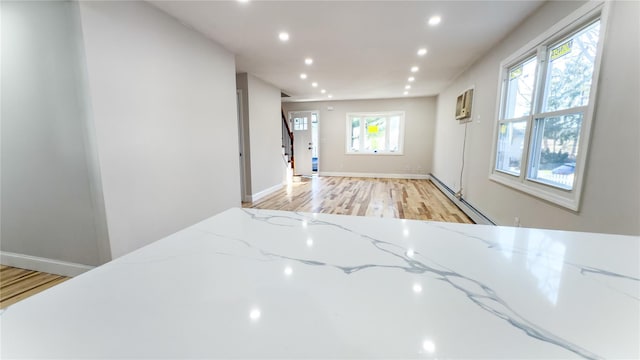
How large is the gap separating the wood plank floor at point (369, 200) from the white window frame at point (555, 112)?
127 centimetres

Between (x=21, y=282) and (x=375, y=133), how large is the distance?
736 cm

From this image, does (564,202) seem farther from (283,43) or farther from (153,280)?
(283,43)

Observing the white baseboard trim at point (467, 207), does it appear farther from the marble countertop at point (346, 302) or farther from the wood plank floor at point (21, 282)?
the wood plank floor at point (21, 282)

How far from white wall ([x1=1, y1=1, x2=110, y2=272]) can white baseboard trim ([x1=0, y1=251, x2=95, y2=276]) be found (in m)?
0.05

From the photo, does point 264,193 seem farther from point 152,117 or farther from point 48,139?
point 48,139

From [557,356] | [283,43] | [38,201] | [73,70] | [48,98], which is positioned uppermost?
[283,43]

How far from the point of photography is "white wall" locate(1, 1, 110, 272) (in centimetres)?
193

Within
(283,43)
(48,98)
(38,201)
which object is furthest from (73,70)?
(283,43)

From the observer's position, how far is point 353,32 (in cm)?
295

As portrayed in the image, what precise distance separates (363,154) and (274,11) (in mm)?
5695

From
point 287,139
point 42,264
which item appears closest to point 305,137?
point 287,139

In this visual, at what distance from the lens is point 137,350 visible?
0.38 meters

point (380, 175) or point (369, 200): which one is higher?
point (380, 175)

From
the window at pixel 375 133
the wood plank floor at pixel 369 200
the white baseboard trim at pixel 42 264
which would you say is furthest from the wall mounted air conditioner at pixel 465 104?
the white baseboard trim at pixel 42 264
